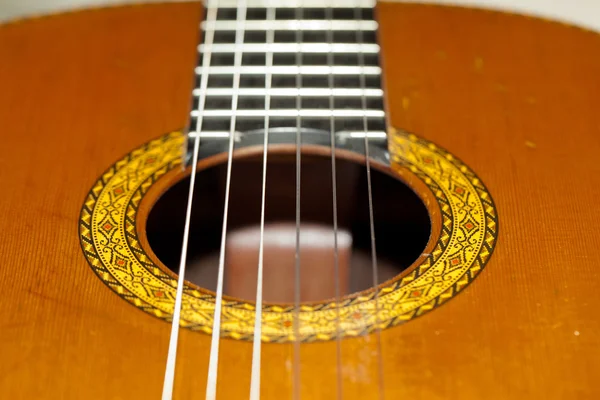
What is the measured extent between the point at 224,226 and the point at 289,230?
0.25 m

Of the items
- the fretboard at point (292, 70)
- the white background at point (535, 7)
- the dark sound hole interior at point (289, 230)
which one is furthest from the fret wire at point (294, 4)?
the white background at point (535, 7)

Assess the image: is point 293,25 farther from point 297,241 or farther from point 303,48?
point 297,241

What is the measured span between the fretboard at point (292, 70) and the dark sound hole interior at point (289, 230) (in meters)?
0.05

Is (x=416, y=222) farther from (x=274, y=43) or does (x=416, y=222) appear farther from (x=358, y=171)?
(x=274, y=43)

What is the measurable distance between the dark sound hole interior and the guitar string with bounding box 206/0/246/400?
55 mm

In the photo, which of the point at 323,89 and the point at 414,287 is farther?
the point at 323,89

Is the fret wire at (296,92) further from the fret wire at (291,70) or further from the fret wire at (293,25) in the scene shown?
the fret wire at (293,25)

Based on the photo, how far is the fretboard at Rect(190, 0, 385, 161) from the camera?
106cm

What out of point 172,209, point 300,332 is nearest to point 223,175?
point 172,209

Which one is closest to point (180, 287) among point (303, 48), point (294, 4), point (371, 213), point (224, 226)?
point (224, 226)

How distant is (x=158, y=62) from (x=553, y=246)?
547mm

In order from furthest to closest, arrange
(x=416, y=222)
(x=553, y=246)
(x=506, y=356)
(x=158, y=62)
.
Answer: (x=158, y=62) → (x=416, y=222) → (x=553, y=246) → (x=506, y=356)

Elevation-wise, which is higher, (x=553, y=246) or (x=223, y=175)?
(x=223, y=175)

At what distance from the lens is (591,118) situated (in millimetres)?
1056
